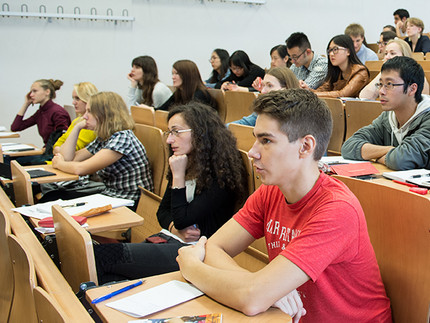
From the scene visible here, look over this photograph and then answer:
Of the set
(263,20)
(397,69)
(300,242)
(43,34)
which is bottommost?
(300,242)

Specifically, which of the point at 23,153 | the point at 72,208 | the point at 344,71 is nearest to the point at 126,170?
the point at 72,208

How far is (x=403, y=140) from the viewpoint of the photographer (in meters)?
2.44

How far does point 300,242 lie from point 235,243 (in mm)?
343

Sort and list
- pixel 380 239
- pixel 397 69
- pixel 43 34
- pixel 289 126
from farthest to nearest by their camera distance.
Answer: pixel 43 34 < pixel 397 69 < pixel 380 239 < pixel 289 126

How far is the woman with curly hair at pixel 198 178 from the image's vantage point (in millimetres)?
2184

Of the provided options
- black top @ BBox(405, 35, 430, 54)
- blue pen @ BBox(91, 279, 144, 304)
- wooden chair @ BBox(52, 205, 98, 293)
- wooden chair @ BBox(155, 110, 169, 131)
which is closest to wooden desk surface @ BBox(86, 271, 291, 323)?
blue pen @ BBox(91, 279, 144, 304)

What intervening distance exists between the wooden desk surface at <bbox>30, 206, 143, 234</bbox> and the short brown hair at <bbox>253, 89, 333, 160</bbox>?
2.96 ft

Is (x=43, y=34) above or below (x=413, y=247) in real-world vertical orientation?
above

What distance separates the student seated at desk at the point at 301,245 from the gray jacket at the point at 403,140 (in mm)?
1062

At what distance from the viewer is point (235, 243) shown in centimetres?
154

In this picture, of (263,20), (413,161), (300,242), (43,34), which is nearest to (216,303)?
(300,242)

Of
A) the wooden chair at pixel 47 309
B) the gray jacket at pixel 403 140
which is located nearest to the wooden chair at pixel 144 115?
the gray jacket at pixel 403 140

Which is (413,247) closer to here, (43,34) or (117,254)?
(117,254)

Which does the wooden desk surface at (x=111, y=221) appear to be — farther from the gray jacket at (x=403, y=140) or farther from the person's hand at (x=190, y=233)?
the gray jacket at (x=403, y=140)
